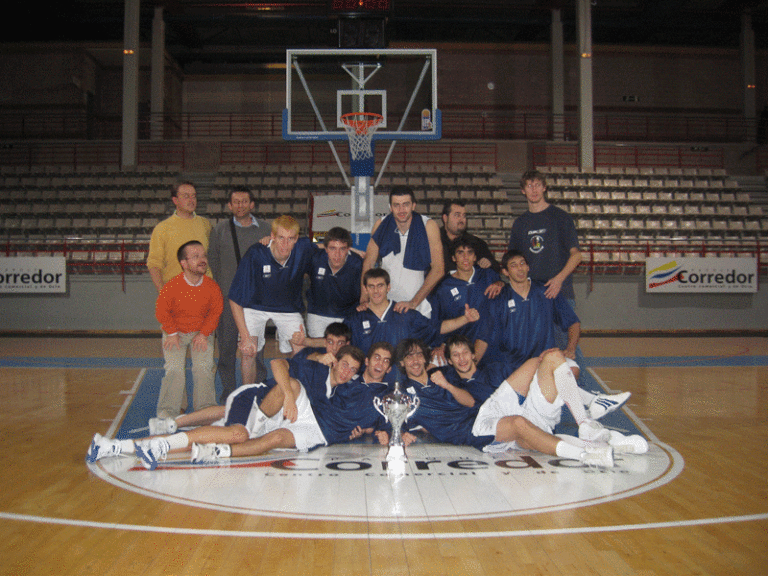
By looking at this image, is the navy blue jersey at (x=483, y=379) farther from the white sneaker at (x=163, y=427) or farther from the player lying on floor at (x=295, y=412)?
the white sneaker at (x=163, y=427)

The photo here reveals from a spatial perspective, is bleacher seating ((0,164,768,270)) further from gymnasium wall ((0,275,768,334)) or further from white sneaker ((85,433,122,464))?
white sneaker ((85,433,122,464))

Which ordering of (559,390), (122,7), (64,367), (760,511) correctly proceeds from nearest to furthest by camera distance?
(760,511) → (559,390) → (64,367) → (122,7)

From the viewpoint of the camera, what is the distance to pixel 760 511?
321cm

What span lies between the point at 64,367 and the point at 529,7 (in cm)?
1496

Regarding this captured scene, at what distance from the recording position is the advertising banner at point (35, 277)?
41.5ft

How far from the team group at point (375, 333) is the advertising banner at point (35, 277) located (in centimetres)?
818

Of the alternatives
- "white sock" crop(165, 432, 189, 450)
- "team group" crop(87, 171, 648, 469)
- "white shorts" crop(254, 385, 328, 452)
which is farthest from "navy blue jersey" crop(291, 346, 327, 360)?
"white sock" crop(165, 432, 189, 450)

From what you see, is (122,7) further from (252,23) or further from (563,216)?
(563,216)

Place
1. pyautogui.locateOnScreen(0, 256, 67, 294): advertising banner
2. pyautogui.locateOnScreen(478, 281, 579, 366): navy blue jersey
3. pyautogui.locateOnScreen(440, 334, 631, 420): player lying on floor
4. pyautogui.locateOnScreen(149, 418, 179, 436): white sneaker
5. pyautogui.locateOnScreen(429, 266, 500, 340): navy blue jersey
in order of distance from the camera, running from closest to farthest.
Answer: pyautogui.locateOnScreen(149, 418, 179, 436): white sneaker → pyautogui.locateOnScreen(440, 334, 631, 420): player lying on floor → pyautogui.locateOnScreen(478, 281, 579, 366): navy blue jersey → pyautogui.locateOnScreen(429, 266, 500, 340): navy blue jersey → pyautogui.locateOnScreen(0, 256, 67, 294): advertising banner

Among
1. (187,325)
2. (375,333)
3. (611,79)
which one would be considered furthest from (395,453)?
(611,79)

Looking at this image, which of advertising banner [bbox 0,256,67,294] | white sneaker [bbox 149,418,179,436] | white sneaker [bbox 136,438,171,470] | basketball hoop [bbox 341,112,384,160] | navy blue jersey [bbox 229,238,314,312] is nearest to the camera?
white sneaker [bbox 136,438,171,470]

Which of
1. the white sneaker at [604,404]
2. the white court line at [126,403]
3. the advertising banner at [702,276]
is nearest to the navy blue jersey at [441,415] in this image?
the white sneaker at [604,404]

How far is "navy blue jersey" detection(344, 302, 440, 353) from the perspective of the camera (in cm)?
496

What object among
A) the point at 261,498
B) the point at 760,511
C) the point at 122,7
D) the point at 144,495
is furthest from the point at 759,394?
the point at 122,7
